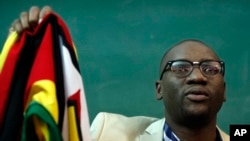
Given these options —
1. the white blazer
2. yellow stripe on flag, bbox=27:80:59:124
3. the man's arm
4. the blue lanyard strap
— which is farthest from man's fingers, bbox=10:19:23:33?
the blue lanyard strap

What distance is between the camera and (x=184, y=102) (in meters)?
1.28

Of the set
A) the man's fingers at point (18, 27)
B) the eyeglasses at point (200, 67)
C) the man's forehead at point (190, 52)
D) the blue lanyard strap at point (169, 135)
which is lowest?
the blue lanyard strap at point (169, 135)

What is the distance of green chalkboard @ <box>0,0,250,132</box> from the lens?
61.6 inches

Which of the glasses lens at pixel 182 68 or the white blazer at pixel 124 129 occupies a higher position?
the glasses lens at pixel 182 68

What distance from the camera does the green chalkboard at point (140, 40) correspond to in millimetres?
1564

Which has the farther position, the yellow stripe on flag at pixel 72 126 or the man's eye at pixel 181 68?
the man's eye at pixel 181 68

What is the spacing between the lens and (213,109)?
1.29m

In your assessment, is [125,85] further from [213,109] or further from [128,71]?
[213,109]

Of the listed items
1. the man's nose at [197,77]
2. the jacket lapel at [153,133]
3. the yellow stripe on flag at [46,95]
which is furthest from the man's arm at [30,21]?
the jacket lapel at [153,133]

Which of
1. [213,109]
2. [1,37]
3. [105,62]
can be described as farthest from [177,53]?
[1,37]

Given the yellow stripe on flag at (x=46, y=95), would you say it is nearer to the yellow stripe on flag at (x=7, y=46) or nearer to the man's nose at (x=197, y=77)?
the yellow stripe on flag at (x=7, y=46)

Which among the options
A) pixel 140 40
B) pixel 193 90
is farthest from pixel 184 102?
pixel 140 40

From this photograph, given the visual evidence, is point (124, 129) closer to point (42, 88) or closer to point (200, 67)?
point (200, 67)

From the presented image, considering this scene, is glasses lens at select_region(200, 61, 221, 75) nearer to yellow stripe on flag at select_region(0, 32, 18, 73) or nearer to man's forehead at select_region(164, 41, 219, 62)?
man's forehead at select_region(164, 41, 219, 62)
